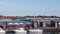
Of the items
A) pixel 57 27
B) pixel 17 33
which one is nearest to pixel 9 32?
pixel 17 33

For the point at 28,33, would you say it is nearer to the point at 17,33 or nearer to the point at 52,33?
the point at 17,33

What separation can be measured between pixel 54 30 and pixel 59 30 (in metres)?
1.63

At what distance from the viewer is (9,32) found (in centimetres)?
5212

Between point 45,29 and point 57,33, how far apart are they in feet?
15.3

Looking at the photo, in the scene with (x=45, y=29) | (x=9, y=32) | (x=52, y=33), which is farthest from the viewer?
(x=45, y=29)

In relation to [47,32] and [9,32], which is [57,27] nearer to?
[47,32]

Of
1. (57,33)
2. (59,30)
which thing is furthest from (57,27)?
(57,33)

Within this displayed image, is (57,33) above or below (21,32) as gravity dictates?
below

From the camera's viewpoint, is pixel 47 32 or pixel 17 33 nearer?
pixel 17 33

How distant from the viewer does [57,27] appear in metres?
65.4

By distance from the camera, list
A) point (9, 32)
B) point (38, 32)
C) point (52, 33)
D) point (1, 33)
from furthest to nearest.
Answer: point (52, 33) < point (9, 32) < point (38, 32) < point (1, 33)

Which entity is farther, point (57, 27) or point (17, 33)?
point (57, 27)

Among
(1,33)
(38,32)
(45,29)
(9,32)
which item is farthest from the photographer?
(45,29)

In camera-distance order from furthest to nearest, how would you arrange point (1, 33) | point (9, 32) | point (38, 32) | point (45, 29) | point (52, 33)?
point (45, 29) → point (52, 33) → point (9, 32) → point (38, 32) → point (1, 33)
